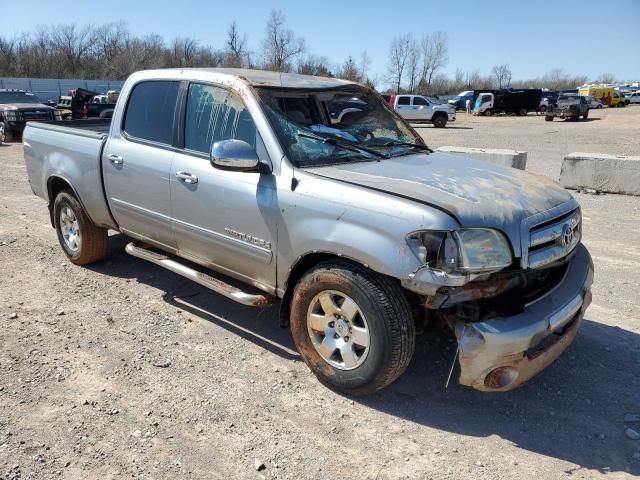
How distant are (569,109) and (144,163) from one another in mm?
35954

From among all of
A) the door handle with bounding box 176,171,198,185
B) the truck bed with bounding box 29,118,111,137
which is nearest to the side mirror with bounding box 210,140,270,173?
the door handle with bounding box 176,171,198,185

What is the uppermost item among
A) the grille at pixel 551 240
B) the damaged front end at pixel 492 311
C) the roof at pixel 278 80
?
the roof at pixel 278 80

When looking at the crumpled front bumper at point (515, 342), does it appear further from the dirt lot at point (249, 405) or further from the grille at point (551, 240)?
the dirt lot at point (249, 405)

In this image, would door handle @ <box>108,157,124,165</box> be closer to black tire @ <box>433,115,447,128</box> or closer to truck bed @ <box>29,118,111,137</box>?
truck bed @ <box>29,118,111,137</box>

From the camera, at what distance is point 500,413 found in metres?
3.12

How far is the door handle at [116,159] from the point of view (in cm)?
438

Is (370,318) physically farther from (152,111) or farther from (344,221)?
(152,111)

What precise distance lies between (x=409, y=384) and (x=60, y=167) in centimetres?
397

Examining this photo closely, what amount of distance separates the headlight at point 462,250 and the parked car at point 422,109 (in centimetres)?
2917

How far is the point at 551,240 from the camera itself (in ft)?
9.86

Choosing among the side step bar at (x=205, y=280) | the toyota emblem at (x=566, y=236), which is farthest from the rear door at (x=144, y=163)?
the toyota emblem at (x=566, y=236)

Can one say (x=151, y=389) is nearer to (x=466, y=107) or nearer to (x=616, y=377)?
(x=616, y=377)

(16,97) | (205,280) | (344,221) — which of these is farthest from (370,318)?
(16,97)

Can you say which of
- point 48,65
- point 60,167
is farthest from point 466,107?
point 48,65
